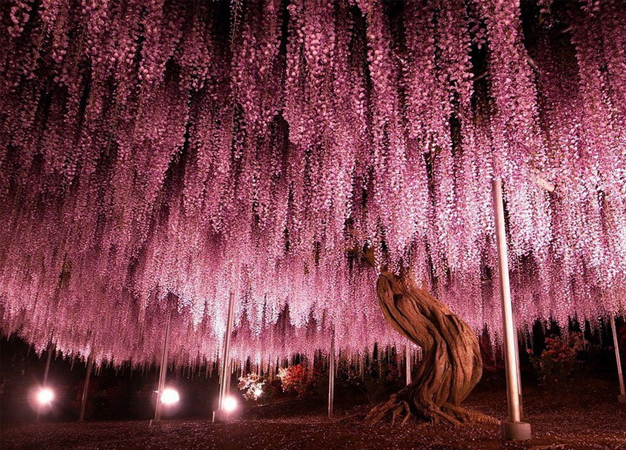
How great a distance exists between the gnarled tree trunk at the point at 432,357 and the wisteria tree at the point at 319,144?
3 centimetres

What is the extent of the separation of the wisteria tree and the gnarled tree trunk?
0.08 feet

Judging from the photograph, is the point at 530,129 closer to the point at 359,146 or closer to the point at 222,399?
the point at 359,146

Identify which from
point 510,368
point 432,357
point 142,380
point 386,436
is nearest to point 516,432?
point 510,368

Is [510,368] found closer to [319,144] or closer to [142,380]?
[319,144]

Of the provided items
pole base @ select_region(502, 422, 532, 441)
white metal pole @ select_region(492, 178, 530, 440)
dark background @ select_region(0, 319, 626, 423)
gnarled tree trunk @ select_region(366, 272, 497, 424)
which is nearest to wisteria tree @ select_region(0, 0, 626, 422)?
gnarled tree trunk @ select_region(366, 272, 497, 424)

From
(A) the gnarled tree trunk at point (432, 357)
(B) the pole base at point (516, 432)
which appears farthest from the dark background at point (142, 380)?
(B) the pole base at point (516, 432)

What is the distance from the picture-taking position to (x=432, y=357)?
5.63 meters

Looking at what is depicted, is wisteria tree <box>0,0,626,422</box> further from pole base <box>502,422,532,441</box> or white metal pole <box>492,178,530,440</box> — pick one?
pole base <box>502,422,532,441</box>

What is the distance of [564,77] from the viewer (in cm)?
329

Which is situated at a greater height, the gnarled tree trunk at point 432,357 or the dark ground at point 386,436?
the gnarled tree trunk at point 432,357

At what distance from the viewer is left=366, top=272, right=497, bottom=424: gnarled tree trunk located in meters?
5.25

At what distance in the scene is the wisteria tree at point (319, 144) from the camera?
9.45ft

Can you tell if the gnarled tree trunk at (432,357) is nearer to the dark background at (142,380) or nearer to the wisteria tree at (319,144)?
the wisteria tree at (319,144)

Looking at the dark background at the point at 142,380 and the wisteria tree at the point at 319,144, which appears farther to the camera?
the dark background at the point at 142,380
